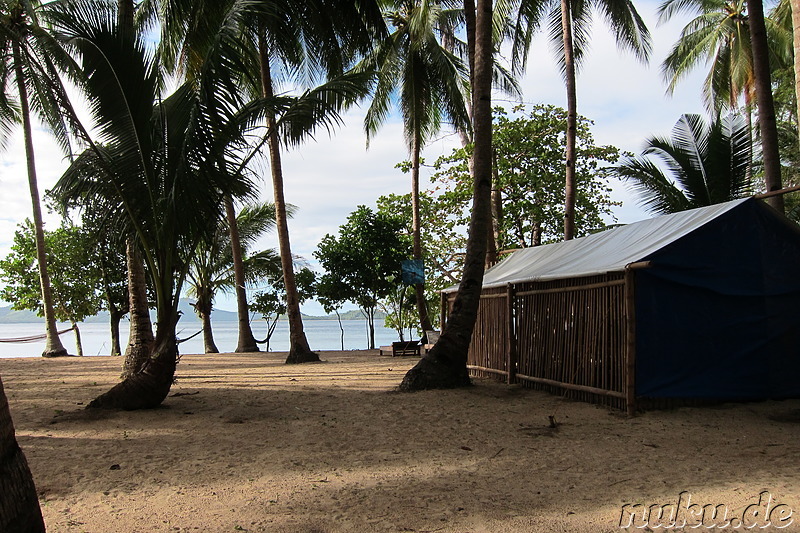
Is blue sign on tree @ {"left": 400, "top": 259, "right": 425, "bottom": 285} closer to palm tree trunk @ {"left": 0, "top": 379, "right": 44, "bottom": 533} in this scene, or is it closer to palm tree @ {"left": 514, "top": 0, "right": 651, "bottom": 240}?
palm tree @ {"left": 514, "top": 0, "right": 651, "bottom": 240}

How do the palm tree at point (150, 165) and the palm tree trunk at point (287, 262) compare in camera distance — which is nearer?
the palm tree at point (150, 165)

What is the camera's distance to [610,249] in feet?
27.6

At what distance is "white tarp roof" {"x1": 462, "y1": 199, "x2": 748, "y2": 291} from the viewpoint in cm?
737

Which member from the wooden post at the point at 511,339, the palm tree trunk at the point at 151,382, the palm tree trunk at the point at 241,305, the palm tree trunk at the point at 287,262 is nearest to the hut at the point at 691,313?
the wooden post at the point at 511,339

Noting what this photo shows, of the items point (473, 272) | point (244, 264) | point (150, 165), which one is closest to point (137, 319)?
point (150, 165)

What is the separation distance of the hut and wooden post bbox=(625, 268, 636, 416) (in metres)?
0.01

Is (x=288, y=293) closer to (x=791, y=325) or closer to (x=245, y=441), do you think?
(x=245, y=441)

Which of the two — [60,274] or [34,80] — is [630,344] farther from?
[60,274]

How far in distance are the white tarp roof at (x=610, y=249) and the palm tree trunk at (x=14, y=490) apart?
603cm

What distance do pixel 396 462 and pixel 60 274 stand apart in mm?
20118

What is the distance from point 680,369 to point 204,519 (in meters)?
5.51

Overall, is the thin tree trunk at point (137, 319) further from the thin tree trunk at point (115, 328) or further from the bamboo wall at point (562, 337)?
the thin tree trunk at point (115, 328)

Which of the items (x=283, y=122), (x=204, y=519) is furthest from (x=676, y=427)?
(x=283, y=122)

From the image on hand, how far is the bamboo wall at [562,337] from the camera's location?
7.26 meters
